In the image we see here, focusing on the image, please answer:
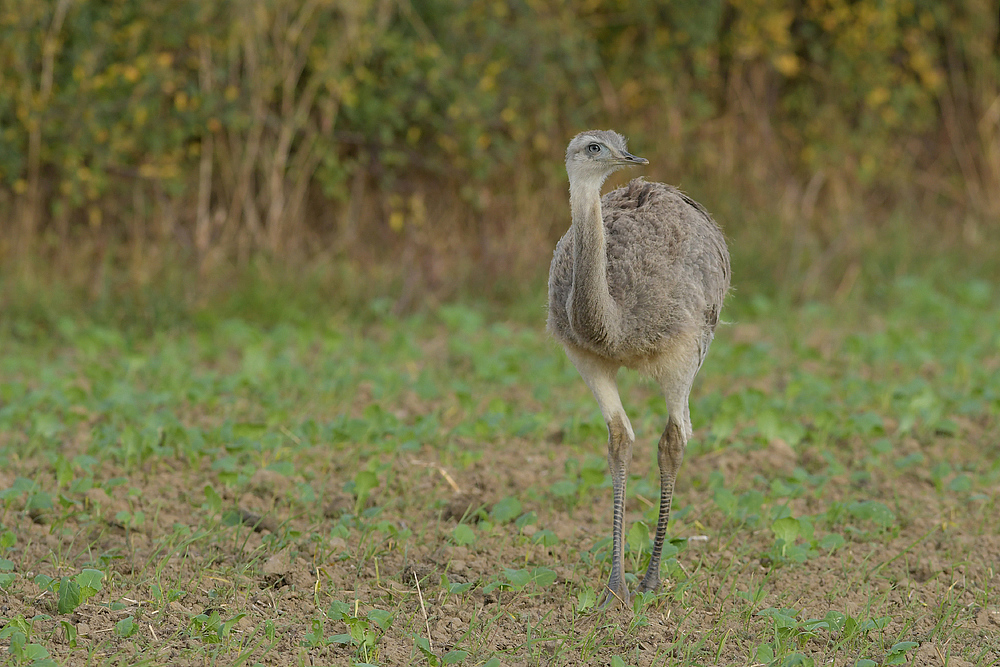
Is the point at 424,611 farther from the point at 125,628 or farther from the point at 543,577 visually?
the point at 125,628

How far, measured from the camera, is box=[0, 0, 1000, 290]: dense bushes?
787 cm

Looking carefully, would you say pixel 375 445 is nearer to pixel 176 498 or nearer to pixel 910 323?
pixel 176 498

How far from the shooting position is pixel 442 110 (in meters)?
8.73

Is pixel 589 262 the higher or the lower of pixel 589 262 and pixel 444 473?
the higher

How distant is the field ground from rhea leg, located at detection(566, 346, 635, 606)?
11 cm

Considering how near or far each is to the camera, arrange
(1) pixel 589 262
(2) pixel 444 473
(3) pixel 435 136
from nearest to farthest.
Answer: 1. (1) pixel 589 262
2. (2) pixel 444 473
3. (3) pixel 435 136

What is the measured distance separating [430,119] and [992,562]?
5462 millimetres

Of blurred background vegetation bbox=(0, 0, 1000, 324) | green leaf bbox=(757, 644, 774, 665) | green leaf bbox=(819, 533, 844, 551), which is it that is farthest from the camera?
blurred background vegetation bbox=(0, 0, 1000, 324)

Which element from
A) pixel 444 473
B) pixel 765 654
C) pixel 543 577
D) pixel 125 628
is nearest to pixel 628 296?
pixel 543 577

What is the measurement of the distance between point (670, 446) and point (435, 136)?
510 centimetres

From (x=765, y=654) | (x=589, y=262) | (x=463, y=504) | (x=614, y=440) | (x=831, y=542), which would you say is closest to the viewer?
(x=765, y=654)

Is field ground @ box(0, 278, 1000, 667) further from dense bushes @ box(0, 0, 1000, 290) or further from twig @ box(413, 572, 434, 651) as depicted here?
dense bushes @ box(0, 0, 1000, 290)

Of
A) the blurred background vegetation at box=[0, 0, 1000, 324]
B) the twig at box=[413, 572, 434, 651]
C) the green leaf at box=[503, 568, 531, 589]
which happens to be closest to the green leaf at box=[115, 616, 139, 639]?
the twig at box=[413, 572, 434, 651]

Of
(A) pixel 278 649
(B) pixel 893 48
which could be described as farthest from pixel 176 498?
(B) pixel 893 48
